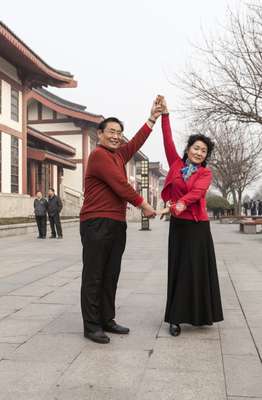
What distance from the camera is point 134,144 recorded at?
161 inches

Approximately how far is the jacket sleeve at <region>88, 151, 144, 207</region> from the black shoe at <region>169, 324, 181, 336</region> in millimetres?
1080

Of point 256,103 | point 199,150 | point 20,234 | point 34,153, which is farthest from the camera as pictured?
point 34,153

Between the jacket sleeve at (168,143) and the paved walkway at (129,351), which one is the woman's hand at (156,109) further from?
the paved walkway at (129,351)

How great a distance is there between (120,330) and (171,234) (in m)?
0.89

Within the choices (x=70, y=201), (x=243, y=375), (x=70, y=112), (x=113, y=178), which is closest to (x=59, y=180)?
(x=70, y=201)

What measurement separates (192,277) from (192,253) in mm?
196

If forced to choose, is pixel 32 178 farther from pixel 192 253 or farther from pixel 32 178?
pixel 192 253

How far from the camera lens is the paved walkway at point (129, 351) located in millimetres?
Answer: 2787

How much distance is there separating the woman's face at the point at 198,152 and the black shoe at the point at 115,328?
150cm

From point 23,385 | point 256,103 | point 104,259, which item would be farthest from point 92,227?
point 256,103

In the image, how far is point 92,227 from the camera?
3.79 meters

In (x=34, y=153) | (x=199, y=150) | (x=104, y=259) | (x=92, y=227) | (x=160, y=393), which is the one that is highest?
(x=34, y=153)

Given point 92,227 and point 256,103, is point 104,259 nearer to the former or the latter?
point 92,227

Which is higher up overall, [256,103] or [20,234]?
[256,103]
